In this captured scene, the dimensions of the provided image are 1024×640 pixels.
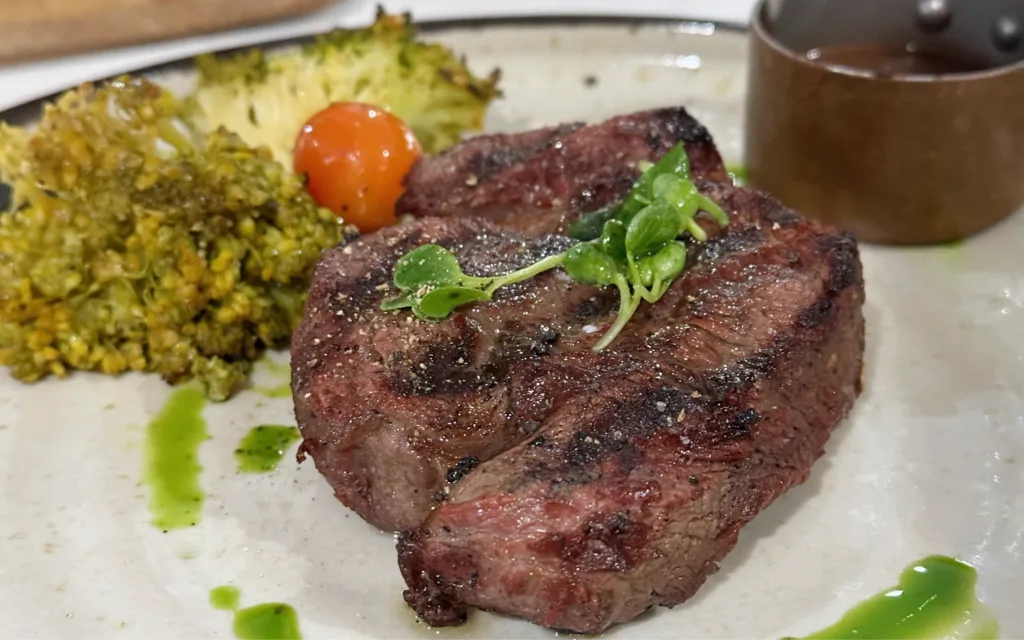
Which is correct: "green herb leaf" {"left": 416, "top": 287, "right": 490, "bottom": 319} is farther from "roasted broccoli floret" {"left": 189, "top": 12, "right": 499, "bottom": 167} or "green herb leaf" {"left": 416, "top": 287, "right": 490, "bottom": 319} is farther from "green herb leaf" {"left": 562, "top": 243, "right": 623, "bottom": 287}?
"roasted broccoli floret" {"left": 189, "top": 12, "right": 499, "bottom": 167}

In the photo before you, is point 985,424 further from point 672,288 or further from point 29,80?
point 29,80

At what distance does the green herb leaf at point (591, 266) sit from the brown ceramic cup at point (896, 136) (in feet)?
5.37

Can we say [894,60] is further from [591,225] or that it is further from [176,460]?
[176,460]

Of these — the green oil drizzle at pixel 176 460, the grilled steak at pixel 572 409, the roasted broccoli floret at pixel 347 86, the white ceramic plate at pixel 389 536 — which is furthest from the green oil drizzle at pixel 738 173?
the green oil drizzle at pixel 176 460

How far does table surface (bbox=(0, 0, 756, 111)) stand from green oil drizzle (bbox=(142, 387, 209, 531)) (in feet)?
9.99

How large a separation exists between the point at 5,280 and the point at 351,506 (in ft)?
5.19

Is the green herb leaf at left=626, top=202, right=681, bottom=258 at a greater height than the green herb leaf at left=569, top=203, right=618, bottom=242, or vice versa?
the green herb leaf at left=626, top=202, right=681, bottom=258

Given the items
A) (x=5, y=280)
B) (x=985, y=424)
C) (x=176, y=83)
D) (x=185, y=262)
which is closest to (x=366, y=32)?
(x=176, y=83)

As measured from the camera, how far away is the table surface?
18.8 ft

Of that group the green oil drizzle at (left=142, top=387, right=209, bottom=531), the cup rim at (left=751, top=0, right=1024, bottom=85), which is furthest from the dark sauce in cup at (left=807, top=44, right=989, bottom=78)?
the green oil drizzle at (left=142, top=387, right=209, bottom=531)

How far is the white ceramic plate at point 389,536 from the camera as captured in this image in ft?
8.01

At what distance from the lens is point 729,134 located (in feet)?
16.0

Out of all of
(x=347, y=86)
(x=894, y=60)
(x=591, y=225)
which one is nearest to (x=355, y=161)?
(x=347, y=86)

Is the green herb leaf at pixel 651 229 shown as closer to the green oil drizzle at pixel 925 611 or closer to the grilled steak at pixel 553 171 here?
the grilled steak at pixel 553 171
